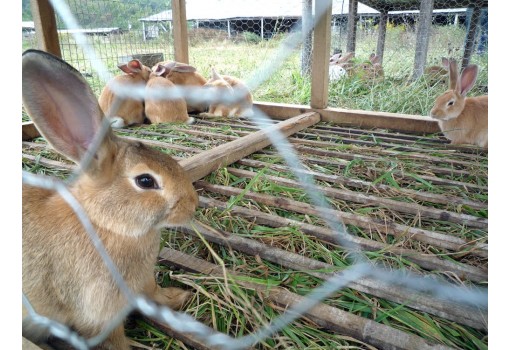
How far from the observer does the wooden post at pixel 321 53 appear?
2.59m

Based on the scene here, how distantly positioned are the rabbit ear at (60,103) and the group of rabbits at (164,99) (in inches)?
83.0

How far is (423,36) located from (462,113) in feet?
6.65

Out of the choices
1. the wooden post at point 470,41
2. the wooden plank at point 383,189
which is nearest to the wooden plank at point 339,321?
the wooden plank at point 383,189

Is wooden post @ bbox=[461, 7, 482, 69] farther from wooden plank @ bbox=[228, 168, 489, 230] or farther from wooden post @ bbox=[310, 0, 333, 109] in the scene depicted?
wooden plank @ bbox=[228, 168, 489, 230]

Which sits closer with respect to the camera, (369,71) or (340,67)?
(369,71)

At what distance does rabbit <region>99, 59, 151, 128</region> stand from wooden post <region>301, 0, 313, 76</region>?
1.91m

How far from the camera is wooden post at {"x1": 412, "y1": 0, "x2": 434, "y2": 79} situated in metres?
4.10

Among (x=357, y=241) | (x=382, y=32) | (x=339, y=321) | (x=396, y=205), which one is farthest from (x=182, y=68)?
(x=382, y=32)

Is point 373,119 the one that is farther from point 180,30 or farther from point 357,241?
point 180,30

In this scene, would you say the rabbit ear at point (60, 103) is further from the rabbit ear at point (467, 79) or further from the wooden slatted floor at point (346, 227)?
the rabbit ear at point (467, 79)

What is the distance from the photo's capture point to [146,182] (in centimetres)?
88

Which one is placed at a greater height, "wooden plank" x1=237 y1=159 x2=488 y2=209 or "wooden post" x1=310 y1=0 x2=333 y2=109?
"wooden post" x1=310 y1=0 x2=333 y2=109

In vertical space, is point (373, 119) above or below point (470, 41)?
below

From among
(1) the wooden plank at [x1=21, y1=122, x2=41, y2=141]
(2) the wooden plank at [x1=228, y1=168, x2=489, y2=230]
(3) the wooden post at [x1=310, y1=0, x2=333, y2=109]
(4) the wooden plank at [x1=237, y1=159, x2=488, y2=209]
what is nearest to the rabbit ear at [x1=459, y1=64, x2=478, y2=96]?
(3) the wooden post at [x1=310, y1=0, x2=333, y2=109]
